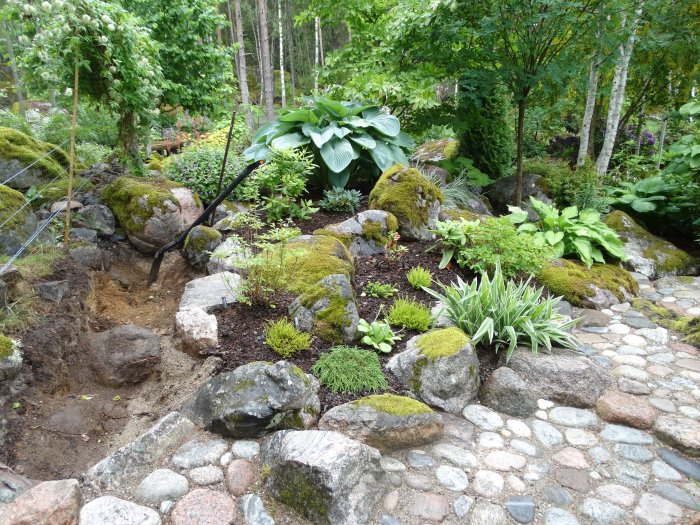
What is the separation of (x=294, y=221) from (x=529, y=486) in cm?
346

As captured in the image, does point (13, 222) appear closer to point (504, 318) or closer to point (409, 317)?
point (409, 317)

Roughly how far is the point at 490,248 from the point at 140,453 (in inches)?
126

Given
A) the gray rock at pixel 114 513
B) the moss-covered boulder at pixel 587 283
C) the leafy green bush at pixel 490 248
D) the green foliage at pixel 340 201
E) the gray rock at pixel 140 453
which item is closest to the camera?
the gray rock at pixel 114 513

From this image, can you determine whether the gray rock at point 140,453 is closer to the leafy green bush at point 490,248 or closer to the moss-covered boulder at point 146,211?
the leafy green bush at point 490,248

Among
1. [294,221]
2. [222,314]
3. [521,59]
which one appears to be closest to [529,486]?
[222,314]

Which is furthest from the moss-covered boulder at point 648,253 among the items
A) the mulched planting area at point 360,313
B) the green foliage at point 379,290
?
the green foliage at point 379,290

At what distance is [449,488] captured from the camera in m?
2.29

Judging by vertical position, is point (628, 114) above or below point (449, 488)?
above

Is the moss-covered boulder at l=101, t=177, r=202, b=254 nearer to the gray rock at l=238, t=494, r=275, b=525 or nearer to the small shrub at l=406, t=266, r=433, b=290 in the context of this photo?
the small shrub at l=406, t=266, r=433, b=290

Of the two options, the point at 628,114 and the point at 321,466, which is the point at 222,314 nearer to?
the point at 321,466

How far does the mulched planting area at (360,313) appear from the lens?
2.94 metres

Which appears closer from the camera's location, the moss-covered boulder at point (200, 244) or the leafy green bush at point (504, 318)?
the leafy green bush at point (504, 318)

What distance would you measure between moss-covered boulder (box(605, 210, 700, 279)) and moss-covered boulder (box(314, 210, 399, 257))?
9.32 ft

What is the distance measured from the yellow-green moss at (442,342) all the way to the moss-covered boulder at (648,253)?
10.5 feet
